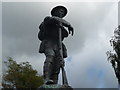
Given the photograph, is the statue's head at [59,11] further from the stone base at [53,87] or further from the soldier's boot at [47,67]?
the stone base at [53,87]

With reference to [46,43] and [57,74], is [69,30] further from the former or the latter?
[57,74]

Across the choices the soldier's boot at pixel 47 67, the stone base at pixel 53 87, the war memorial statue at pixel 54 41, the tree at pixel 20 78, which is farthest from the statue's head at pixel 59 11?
the tree at pixel 20 78

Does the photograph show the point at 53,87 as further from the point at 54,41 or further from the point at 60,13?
the point at 60,13

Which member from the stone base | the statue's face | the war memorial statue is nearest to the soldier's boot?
the war memorial statue

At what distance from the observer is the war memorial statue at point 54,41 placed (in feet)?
30.9

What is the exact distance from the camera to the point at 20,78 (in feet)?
112

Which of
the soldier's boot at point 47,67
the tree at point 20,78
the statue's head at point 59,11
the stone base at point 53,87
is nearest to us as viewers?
the stone base at point 53,87

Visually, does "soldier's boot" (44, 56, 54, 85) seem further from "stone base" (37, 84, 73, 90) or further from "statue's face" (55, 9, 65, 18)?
"statue's face" (55, 9, 65, 18)

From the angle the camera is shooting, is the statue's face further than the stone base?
Yes

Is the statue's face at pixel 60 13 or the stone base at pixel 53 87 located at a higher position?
the statue's face at pixel 60 13

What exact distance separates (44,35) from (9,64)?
2800cm

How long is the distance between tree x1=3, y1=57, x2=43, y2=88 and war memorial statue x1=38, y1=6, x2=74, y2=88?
24066 millimetres

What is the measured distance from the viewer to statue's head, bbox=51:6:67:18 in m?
10.1

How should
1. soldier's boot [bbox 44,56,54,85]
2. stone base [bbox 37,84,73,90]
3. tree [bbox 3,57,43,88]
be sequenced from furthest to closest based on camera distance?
tree [bbox 3,57,43,88] → soldier's boot [bbox 44,56,54,85] → stone base [bbox 37,84,73,90]
